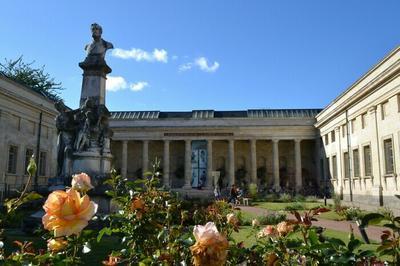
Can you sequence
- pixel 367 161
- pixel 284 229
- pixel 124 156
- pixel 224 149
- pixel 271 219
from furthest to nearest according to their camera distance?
pixel 224 149, pixel 124 156, pixel 367 161, pixel 271 219, pixel 284 229

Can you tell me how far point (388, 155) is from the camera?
94.2 ft

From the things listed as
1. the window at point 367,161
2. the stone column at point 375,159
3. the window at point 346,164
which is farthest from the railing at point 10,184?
the window at point 346,164

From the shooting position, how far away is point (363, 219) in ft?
6.67

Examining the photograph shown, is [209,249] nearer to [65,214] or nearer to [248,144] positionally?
[65,214]

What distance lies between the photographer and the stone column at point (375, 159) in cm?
2943

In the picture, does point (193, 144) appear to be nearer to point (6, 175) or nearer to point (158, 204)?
point (6, 175)

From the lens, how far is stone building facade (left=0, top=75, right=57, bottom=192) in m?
32.5

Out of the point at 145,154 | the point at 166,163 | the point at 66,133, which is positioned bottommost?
the point at 66,133

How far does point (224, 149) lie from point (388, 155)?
2976 cm

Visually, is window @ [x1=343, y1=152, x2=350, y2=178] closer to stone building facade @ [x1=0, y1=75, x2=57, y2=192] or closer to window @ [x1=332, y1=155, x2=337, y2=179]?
window @ [x1=332, y1=155, x2=337, y2=179]

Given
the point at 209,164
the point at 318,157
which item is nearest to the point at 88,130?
the point at 209,164

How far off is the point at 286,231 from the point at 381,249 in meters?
0.93

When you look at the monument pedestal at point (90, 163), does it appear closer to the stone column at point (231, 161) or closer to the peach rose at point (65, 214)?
the peach rose at point (65, 214)

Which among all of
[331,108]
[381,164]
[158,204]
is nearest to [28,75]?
[331,108]
